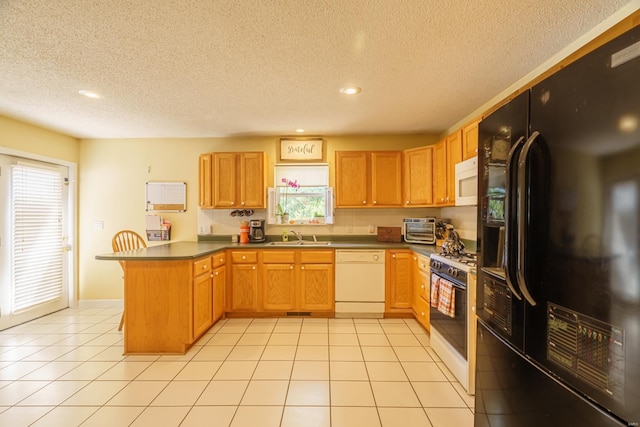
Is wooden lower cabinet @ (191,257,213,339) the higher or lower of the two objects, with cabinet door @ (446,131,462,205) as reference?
lower

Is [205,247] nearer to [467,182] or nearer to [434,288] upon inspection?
[434,288]

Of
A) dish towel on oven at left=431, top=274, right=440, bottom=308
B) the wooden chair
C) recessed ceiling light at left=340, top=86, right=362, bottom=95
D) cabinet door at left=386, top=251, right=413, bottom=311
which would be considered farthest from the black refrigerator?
the wooden chair

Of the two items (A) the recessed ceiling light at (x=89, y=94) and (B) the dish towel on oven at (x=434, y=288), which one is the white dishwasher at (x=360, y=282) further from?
(A) the recessed ceiling light at (x=89, y=94)

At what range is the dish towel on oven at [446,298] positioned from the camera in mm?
2270

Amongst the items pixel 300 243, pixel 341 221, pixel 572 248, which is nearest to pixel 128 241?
pixel 300 243

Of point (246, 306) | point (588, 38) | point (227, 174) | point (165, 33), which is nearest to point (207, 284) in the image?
point (246, 306)

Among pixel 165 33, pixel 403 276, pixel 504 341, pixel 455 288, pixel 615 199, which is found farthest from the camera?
pixel 403 276

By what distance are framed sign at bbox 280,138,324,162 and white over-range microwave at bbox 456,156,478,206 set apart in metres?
1.96

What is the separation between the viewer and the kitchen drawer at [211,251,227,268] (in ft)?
10.5

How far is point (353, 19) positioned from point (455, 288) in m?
2.07

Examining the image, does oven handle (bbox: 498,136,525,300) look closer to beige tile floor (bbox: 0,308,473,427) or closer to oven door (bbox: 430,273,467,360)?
oven door (bbox: 430,273,467,360)

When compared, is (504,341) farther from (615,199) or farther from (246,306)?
(246,306)

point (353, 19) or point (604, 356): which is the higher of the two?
point (353, 19)

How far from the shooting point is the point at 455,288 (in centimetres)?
225
